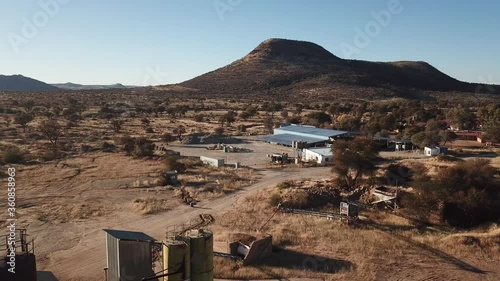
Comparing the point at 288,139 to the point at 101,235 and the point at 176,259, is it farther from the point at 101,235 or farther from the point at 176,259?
the point at 176,259

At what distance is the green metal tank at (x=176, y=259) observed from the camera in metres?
12.5

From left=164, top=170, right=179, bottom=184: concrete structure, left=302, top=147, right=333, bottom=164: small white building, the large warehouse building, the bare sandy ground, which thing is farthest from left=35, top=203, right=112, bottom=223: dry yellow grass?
the large warehouse building

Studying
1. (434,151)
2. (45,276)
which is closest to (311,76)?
(434,151)

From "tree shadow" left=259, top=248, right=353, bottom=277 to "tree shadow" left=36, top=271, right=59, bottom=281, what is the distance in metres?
8.34

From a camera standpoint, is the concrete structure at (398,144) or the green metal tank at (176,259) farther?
the concrete structure at (398,144)

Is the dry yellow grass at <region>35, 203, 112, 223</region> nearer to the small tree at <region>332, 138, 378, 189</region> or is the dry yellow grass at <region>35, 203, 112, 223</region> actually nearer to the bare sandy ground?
the bare sandy ground

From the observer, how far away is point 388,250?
64.4ft

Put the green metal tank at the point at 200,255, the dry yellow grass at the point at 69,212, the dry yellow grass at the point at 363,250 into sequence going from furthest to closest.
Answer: the dry yellow grass at the point at 69,212
the dry yellow grass at the point at 363,250
the green metal tank at the point at 200,255

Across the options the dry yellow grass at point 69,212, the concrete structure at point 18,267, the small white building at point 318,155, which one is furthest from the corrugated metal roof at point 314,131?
the concrete structure at point 18,267

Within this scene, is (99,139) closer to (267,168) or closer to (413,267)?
(267,168)

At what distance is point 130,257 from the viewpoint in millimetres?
14125

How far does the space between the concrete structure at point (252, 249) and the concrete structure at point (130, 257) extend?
5.02 metres

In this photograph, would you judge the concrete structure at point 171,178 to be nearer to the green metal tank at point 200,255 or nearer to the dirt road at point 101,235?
the dirt road at point 101,235

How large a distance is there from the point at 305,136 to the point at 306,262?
34551mm
